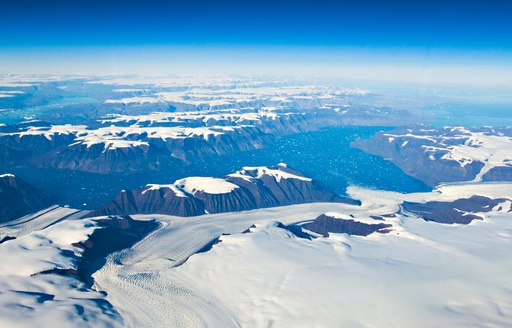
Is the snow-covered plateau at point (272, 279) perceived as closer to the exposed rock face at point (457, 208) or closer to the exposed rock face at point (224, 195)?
the exposed rock face at point (457, 208)

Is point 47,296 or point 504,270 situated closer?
point 47,296

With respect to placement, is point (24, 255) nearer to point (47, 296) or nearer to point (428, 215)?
point (47, 296)

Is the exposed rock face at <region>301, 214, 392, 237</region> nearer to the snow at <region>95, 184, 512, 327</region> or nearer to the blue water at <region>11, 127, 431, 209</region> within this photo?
the snow at <region>95, 184, 512, 327</region>

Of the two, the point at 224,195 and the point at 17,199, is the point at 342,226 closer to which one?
the point at 224,195

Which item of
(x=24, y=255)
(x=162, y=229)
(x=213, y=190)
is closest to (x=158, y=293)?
(x=24, y=255)

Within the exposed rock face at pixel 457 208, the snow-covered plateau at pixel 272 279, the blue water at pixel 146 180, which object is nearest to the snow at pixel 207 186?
the blue water at pixel 146 180
